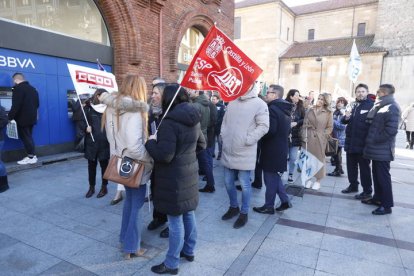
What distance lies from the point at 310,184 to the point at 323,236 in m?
2.19

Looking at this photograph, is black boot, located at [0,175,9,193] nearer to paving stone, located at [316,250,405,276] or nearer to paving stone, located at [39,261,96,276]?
paving stone, located at [39,261,96,276]

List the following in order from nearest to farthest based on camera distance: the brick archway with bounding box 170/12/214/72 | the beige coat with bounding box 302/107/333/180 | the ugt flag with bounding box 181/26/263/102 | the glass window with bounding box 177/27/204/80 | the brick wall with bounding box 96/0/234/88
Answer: the ugt flag with bounding box 181/26/263/102 → the beige coat with bounding box 302/107/333/180 → the brick wall with bounding box 96/0/234/88 → the brick archway with bounding box 170/12/214/72 → the glass window with bounding box 177/27/204/80

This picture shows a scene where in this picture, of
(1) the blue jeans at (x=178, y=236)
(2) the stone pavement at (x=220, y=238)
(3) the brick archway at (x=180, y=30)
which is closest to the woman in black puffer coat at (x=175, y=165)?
(1) the blue jeans at (x=178, y=236)

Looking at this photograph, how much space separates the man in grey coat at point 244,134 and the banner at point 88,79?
1.94 m

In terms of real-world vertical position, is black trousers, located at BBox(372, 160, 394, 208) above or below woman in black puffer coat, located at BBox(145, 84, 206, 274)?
below

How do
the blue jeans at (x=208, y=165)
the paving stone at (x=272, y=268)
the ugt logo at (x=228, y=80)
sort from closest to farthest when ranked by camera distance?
the paving stone at (x=272, y=268) < the ugt logo at (x=228, y=80) < the blue jeans at (x=208, y=165)

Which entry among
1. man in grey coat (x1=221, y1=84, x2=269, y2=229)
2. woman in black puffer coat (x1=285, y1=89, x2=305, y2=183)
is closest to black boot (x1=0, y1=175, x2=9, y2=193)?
man in grey coat (x1=221, y1=84, x2=269, y2=229)

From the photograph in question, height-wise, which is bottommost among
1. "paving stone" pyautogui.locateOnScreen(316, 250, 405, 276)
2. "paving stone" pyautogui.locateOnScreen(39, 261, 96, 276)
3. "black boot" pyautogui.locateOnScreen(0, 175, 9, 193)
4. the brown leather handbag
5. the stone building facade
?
"paving stone" pyautogui.locateOnScreen(39, 261, 96, 276)

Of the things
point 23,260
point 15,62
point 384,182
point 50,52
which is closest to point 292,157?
point 384,182

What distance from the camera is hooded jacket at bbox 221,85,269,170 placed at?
3627 millimetres

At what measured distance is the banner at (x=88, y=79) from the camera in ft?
14.4

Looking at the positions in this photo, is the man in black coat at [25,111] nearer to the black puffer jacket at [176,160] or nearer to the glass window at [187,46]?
the black puffer jacket at [176,160]

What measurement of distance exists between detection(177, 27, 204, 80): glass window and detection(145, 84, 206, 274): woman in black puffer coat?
8.58 meters

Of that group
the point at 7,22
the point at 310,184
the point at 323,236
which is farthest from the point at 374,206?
the point at 7,22
